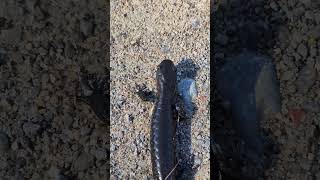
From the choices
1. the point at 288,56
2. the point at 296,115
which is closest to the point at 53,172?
the point at 296,115

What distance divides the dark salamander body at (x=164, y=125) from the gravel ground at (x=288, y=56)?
125cm

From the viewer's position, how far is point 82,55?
4.84m

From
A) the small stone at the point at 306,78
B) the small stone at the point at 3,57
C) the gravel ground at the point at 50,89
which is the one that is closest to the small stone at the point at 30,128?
the gravel ground at the point at 50,89

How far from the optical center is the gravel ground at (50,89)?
462 centimetres

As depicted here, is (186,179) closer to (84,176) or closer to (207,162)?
(207,162)

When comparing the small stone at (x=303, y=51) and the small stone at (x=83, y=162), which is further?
the small stone at (x=303, y=51)

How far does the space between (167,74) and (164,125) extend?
13.0 inches

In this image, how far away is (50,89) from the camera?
477cm

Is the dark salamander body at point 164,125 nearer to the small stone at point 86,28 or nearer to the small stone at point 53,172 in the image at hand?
the small stone at point 53,172

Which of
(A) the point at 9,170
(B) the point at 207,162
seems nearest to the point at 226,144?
(B) the point at 207,162

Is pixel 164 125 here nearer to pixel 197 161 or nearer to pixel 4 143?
pixel 197 161

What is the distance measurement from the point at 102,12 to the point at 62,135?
1.09 meters

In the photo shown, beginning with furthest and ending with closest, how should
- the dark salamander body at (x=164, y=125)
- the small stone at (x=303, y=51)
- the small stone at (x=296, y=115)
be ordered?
the small stone at (x=303, y=51) → the small stone at (x=296, y=115) → the dark salamander body at (x=164, y=125)

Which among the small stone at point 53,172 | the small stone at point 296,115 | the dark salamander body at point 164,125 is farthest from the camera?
the small stone at point 296,115
